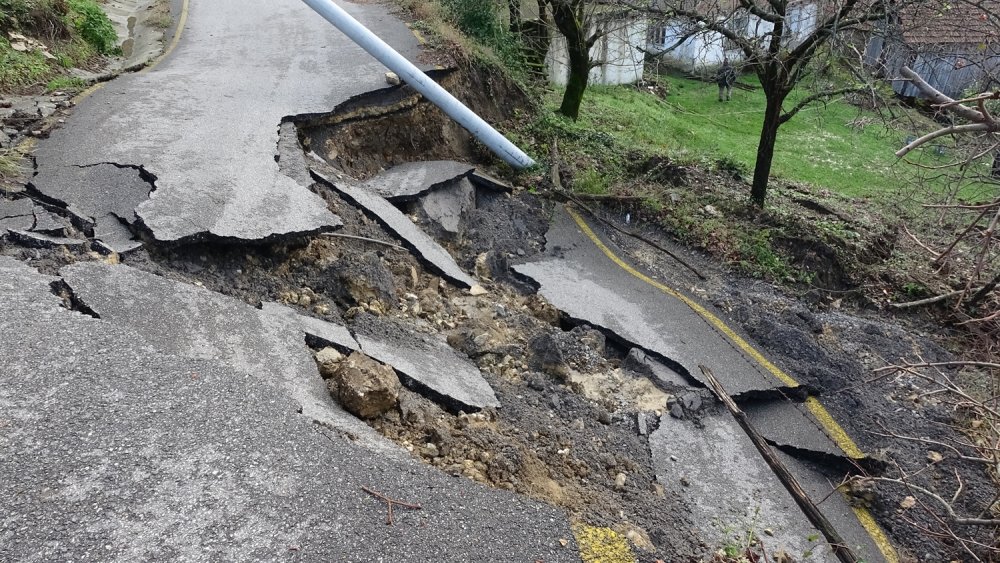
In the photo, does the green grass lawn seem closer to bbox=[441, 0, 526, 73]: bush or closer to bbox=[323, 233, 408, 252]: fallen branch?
bbox=[441, 0, 526, 73]: bush

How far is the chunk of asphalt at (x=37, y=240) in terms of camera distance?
4047 millimetres

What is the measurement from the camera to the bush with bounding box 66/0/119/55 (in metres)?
8.87

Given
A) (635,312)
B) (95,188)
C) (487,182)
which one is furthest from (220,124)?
(635,312)

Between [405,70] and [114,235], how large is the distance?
436 centimetres

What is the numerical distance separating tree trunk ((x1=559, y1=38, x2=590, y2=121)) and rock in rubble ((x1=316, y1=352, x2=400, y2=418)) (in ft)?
28.8

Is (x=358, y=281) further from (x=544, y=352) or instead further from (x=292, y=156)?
(x=292, y=156)

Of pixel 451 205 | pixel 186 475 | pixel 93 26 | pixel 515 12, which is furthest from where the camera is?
pixel 515 12

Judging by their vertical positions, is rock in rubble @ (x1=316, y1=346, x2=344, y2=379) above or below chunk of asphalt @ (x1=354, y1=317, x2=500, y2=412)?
above

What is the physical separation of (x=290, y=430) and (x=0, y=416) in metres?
1.24

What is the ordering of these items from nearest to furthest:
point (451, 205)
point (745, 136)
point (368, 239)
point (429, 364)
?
point (429, 364)
point (368, 239)
point (451, 205)
point (745, 136)

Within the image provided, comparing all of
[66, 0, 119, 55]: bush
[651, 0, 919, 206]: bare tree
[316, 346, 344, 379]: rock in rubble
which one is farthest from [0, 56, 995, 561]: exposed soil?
[66, 0, 119, 55]: bush

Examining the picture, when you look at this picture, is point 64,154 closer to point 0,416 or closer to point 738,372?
point 0,416

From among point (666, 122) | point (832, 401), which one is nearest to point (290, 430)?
point (832, 401)

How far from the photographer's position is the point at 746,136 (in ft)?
54.0
